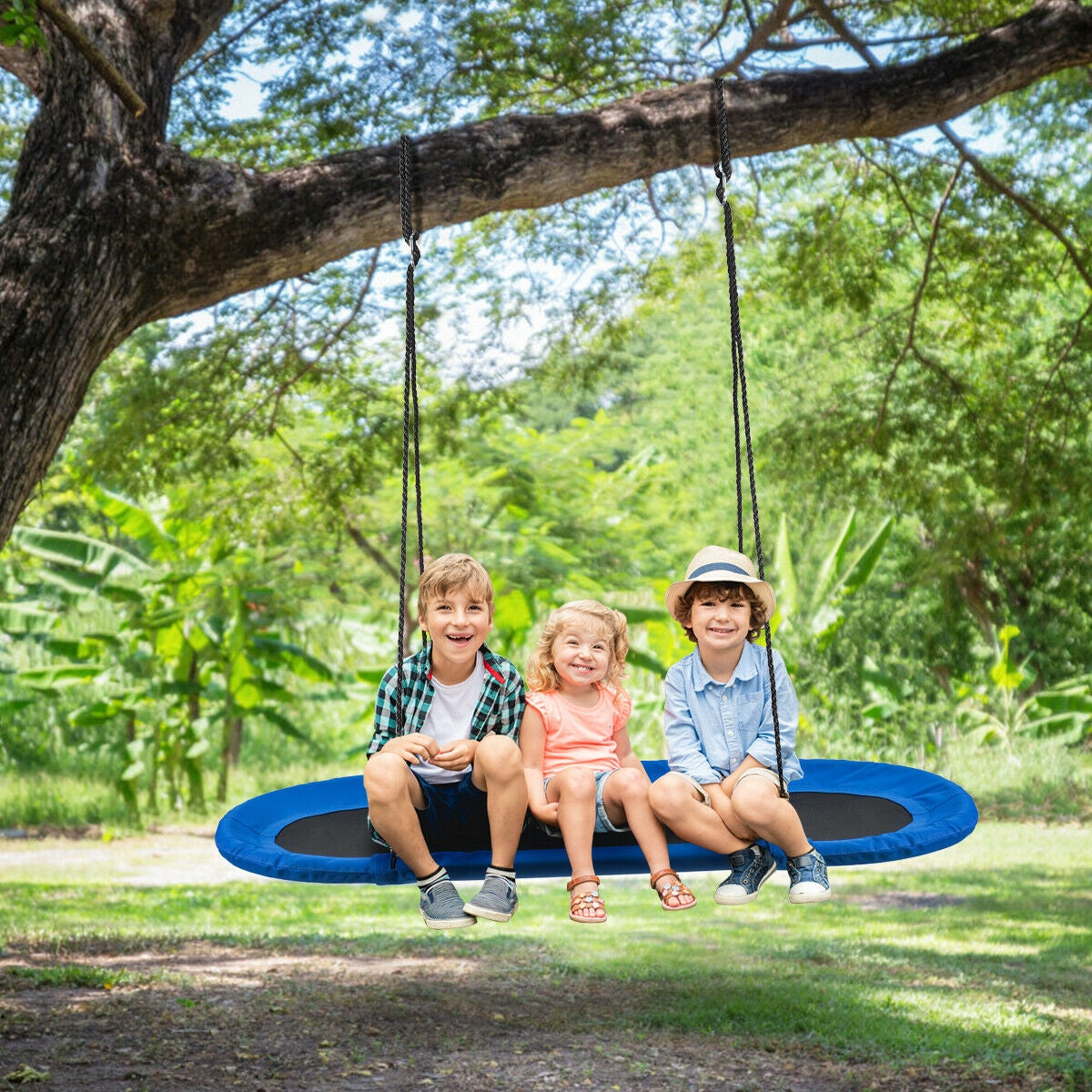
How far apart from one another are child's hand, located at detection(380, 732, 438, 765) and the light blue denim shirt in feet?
1.78

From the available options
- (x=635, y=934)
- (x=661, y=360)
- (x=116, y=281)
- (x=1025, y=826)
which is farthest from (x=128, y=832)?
(x=661, y=360)

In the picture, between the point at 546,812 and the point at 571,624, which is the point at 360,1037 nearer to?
the point at 546,812

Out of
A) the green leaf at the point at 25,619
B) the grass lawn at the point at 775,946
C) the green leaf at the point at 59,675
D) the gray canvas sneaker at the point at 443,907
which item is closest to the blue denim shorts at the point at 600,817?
the gray canvas sneaker at the point at 443,907

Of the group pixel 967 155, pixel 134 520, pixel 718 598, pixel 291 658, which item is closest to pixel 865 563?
pixel 291 658

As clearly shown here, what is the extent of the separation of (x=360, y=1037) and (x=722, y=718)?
2.71 meters

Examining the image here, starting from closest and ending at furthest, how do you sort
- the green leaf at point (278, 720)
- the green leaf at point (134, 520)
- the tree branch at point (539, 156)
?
1. the tree branch at point (539, 156)
2. the green leaf at point (134, 520)
3. the green leaf at point (278, 720)

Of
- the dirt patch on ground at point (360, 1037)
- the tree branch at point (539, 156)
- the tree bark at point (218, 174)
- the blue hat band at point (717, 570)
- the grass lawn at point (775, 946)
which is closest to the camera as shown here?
the blue hat band at point (717, 570)

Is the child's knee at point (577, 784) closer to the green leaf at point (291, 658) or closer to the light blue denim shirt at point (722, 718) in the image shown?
the light blue denim shirt at point (722, 718)

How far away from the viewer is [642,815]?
273 cm

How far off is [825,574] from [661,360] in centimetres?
786

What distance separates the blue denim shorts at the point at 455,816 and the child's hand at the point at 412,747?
10cm

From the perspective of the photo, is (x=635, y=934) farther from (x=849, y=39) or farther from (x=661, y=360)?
(x=661, y=360)

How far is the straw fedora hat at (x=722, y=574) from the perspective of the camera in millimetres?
2855

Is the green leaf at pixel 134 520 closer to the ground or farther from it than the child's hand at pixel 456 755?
farther from it
